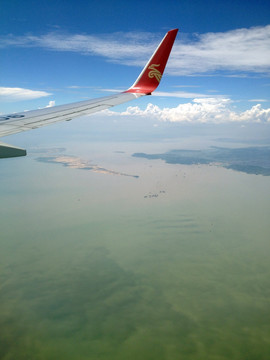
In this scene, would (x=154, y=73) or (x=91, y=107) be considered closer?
(x=154, y=73)

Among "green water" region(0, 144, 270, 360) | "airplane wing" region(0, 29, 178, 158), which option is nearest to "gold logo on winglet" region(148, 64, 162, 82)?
"airplane wing" region(0, 29, 178, 158)

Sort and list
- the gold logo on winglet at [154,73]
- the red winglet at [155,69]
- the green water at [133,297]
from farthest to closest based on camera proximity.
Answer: the green water at [133,297] < the gold logo on winglet at [154,73] < the red winglet at [155,69]

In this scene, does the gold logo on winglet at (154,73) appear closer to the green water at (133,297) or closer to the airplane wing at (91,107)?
the airplane wing at (91,107)

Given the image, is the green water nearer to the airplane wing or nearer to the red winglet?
the airplane wing

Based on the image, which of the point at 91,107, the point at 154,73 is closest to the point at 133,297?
the point at 91,107

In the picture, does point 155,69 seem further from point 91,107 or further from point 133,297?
point 133,297

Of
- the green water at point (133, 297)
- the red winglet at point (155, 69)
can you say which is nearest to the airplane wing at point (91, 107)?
the red winglet at point (155, 69)

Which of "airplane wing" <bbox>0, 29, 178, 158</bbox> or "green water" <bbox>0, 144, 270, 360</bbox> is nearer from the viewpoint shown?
"airplane wing" <bbox>0, 29, 178, 158</bbox>

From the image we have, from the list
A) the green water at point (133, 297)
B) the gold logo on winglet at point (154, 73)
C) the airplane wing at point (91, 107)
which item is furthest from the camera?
the green water at point (133, 297)
